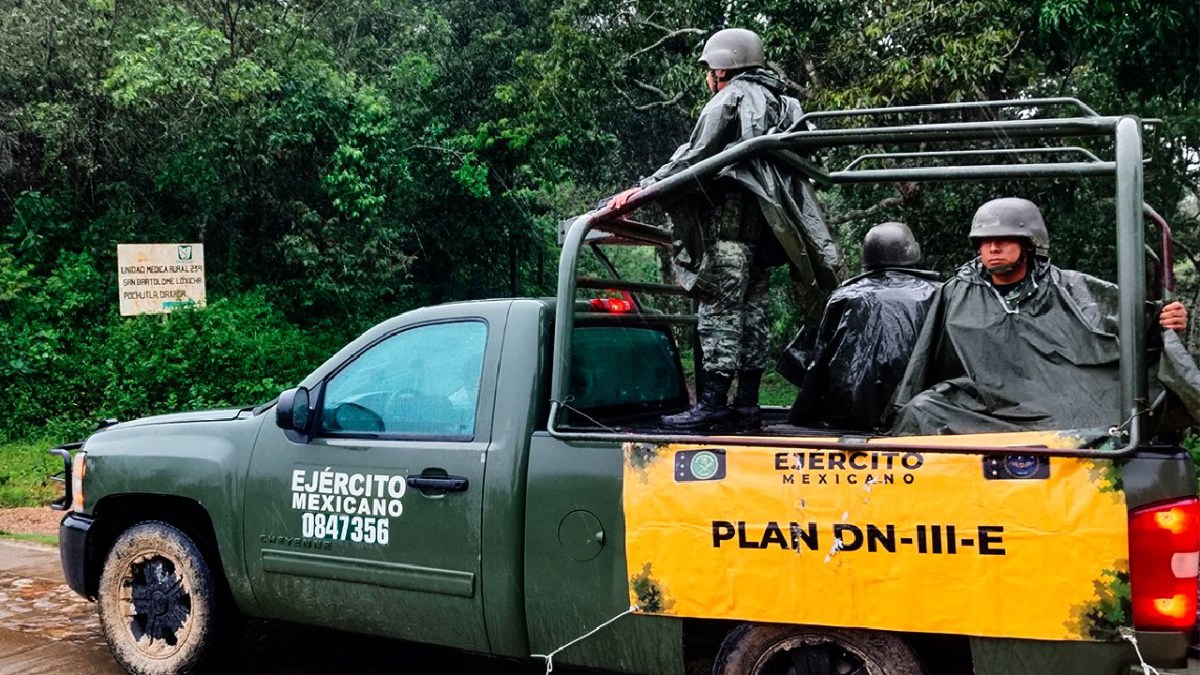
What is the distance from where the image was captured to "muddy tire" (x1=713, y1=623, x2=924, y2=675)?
3390 mm

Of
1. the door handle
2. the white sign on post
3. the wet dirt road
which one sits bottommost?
the wet dirt road

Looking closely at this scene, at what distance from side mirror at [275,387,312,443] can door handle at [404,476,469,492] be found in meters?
0.60

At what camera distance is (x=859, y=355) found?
4.77 metres

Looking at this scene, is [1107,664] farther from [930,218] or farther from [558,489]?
[930,218]

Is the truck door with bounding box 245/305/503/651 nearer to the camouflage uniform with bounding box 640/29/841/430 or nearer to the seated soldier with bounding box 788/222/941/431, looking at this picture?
the camouflage uniform with bounding box 640/29/841/430

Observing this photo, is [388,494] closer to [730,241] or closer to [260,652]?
[260,652]

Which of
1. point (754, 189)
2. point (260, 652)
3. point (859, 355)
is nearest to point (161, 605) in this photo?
point (260, 652)

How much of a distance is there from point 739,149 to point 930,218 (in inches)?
351

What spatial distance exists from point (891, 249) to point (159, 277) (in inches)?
423

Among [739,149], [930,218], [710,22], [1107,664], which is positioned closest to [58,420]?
[710,22]

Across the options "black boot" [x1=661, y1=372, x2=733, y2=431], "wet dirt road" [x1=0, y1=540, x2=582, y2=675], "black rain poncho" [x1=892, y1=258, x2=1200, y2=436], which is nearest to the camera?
"black rain poncho" [x1=892, y1=258, x2=1200, y2=436]

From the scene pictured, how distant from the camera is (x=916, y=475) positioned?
3.28 meters

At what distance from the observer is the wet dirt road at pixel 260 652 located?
5031 mm

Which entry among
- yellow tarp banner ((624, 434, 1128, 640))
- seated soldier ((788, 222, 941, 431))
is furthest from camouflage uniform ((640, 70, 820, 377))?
yellow tarp banner ((624, 434, 1128, 640))
